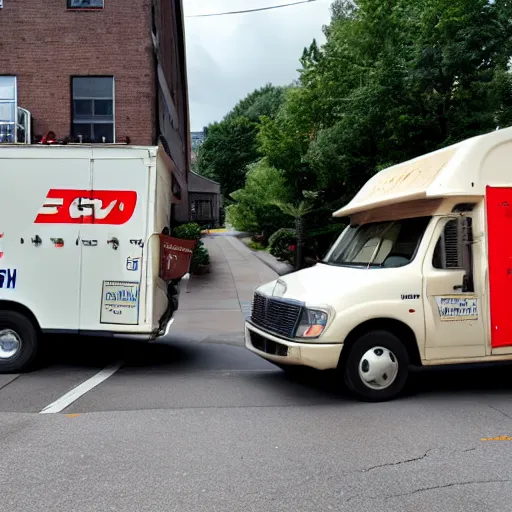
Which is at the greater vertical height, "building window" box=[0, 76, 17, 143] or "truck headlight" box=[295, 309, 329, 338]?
"building window" box=[0, 76, 17, 143]

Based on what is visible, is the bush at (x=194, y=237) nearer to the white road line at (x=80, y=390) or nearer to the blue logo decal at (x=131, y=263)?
the white road line at (x=80, y=390)

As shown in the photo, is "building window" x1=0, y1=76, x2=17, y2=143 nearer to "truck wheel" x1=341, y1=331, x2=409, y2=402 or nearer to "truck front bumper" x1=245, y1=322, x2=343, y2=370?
"truck front bumper" x1=245, y1=322, x2=343, y2=370

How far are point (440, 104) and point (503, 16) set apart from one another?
257 cm

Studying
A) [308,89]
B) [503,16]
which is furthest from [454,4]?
[308,89]

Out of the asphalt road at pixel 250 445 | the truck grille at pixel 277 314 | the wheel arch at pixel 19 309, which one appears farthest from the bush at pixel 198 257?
→ the truck grille at pixel 277 314

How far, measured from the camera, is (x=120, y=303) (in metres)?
6.89

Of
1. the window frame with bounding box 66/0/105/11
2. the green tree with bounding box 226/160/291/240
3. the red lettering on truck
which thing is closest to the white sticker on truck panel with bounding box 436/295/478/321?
the red lettering on truck

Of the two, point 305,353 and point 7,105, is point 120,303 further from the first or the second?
point 7,105

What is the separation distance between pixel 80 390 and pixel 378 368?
335 centimetres

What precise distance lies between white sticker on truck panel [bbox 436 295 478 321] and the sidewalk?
4528 millimetres

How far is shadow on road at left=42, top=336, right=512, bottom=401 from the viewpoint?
6500 mm

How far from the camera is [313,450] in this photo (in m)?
4.47

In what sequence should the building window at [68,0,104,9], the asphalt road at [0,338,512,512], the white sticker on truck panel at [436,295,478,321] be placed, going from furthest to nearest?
the building window at [68,0,104,9] < the white sticker on truck panel at [436,295,478,321] < the asphalt road at [0,338,512,512]

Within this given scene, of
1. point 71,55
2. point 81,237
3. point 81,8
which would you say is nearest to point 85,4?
point 81,8
